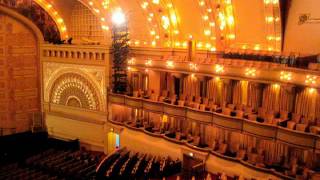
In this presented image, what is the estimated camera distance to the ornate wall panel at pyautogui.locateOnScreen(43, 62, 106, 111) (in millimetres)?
19125

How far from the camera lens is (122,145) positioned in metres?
17.5

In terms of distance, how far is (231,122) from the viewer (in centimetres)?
1348

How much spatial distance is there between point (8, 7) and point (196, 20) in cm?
996

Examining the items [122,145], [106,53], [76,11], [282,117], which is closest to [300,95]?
[282,117]

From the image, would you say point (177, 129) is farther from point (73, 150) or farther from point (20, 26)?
point (20, 26)

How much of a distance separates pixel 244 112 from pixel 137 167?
4.47 metres

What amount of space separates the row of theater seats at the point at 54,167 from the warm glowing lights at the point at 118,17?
22.0 ft

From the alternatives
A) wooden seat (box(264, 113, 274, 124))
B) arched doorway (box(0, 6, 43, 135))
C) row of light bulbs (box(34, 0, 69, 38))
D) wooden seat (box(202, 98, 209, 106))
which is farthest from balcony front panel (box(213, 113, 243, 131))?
arched doorway (box(0, 6, 43, 135))

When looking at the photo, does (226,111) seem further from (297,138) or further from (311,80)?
(311,80)

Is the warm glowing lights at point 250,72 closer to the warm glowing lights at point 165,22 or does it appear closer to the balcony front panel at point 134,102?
the balcony front panel at point 134,102

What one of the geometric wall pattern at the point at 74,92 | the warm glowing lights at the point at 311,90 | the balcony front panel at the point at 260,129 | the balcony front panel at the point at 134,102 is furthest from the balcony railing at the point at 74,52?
the warm glowing lights at the point at 311,90

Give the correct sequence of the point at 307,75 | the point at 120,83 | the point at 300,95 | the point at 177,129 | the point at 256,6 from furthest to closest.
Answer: the point at 120,83 < the point at 177,129 < the point at 256,6 < the point at 300,95 < the point at 307,75

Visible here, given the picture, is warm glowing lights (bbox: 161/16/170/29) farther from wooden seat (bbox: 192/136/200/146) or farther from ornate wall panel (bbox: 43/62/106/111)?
wooden seat (bbox: 192/136/200/146)

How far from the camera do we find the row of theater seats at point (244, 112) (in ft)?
39.6
